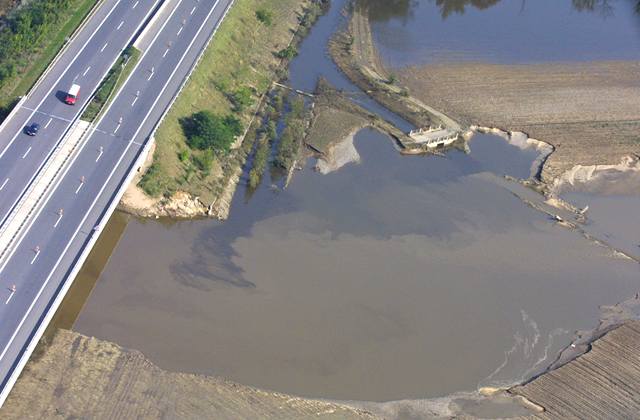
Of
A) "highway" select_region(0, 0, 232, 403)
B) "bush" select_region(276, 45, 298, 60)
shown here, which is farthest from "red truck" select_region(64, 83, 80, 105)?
"bush" select_region(276, 45, 298, 60)

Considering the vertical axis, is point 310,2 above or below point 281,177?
above

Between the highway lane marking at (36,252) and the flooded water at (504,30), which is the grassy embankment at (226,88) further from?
the flooded water at (504,30)

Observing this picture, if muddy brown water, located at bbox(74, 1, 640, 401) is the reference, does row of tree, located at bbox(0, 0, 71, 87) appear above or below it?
above

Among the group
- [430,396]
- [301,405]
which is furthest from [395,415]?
[301,405]

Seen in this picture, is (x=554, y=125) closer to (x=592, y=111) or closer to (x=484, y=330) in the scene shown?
(x=592, y=111)

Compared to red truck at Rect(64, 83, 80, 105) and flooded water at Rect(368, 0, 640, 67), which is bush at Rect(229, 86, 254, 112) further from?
flooded water at Rect(368, 0, 640, 67)

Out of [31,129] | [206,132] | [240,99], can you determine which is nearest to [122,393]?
[31,129]

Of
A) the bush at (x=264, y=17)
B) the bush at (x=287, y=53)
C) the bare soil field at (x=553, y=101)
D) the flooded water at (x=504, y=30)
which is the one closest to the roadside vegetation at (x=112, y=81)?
the bush at (x=287, y=53)
